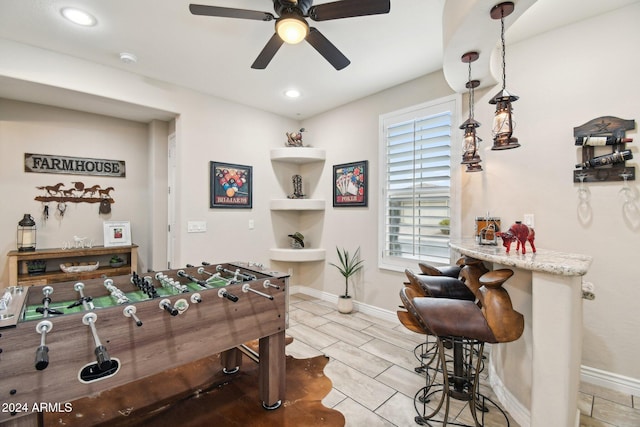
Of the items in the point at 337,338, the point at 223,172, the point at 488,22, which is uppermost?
the point at 488,22

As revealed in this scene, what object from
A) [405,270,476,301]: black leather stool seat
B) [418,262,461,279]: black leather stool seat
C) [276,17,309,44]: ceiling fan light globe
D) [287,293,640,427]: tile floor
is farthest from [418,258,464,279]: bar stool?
[276,17,309,44]: ceiling fan light globe

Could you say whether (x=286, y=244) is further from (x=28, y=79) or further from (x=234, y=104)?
(x=28, y=79)

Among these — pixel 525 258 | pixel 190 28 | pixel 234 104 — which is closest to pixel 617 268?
pixel 525 258

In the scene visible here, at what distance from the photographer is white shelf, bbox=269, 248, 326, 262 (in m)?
4.20

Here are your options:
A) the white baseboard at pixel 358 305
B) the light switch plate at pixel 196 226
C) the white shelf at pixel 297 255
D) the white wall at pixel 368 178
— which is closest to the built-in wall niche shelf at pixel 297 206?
the white shelf at pixel 297 255

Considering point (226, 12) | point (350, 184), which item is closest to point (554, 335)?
point (226, 12)

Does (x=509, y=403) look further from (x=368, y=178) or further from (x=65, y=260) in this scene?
(x=65, y=260)

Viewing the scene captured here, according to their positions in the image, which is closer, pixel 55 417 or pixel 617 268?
pixel 55 417

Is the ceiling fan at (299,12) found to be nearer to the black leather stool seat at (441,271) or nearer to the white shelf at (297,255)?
the black leather stool seat at (441,271)

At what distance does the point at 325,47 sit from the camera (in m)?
2.09

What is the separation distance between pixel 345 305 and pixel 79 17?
3919 mm

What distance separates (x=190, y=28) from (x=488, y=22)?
7.52 ft

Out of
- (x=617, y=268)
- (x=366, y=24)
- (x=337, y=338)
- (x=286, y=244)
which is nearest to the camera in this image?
(x=617, y=268)

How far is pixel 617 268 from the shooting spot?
2.12m
